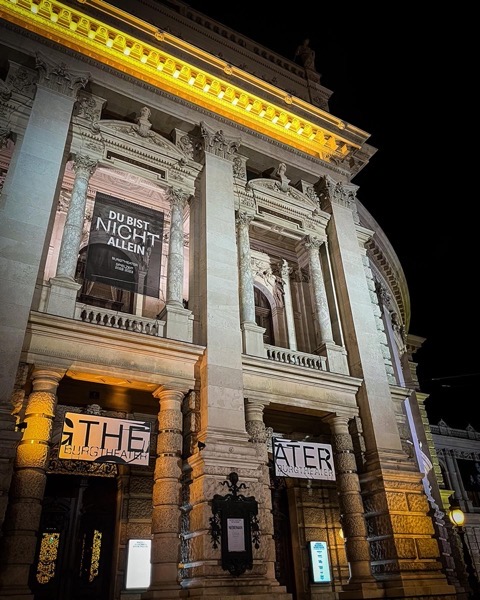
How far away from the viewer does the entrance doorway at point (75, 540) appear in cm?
1502

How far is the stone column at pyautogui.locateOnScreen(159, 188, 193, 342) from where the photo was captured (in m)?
14.2

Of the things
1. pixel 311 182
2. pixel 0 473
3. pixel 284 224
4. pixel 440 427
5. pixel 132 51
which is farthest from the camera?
pixel 440 427

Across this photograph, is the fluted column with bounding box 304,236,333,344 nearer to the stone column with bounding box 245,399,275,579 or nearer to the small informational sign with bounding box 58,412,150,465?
the stone column with bounding box 245,399,275,579

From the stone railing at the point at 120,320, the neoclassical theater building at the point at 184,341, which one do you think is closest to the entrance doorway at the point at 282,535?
the neoclassical theater building at the point at 184,341

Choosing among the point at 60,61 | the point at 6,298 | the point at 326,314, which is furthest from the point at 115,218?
the point at 326,314

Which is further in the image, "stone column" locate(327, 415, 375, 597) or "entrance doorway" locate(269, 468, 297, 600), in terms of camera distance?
"entrance doorway" locate(269, 468, 297, 600)

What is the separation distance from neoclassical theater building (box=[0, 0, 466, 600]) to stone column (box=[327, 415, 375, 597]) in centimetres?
5

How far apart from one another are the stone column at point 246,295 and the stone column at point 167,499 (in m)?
3.10

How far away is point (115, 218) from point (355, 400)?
991cm

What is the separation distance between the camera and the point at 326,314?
58.3 ft

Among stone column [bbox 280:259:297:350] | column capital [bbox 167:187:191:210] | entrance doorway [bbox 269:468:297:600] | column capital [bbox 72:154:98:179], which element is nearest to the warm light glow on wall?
column capital [bbox 167:187:191:210]

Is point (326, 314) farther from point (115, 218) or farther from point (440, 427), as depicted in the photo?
point (440, 427)

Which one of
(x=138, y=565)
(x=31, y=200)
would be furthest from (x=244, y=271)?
(x=138, y=565)

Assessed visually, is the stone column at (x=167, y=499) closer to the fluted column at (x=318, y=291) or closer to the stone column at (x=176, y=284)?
the stone column at (x=176, y=284)
